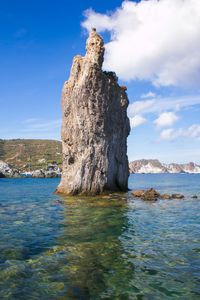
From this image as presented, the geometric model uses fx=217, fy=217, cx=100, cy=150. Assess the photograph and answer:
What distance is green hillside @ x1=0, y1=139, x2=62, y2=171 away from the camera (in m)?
141

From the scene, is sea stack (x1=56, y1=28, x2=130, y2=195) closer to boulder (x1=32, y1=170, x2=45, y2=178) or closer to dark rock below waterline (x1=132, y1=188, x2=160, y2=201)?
dark rock below waterline (x1=132, y1=188, x2=160, y2=201)

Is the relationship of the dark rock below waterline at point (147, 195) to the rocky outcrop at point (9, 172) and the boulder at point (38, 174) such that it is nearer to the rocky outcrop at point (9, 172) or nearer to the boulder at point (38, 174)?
the boulder at point (38, 174)

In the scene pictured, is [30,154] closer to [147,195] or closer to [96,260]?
[147,195]

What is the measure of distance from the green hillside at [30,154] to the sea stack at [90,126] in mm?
111858

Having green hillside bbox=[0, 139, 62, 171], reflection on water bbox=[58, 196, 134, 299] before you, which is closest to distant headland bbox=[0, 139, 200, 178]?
green hillside bbox=[0, 139, 62, 171]

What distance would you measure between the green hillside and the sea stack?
367 ft

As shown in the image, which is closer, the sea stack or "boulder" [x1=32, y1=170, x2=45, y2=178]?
the sea stack

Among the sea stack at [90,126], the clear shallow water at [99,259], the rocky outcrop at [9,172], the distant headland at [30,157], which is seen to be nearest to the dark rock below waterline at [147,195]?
the sea stack at [90,126]

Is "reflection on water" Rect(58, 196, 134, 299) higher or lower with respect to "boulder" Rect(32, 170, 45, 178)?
higher

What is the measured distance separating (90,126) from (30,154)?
13718cm

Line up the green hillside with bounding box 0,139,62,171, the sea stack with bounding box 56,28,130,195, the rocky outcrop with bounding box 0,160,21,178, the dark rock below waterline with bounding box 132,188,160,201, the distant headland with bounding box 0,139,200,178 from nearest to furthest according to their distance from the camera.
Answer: the dark rock below waterline with bounding box 132,188,160,201 < the sea stack with bounding box 56,28,130,195 < the rocky outcrop with bounding box 0,160,21,178 < the distant headland with bounding box 0,139,200,178 < the green hillside with bounding box 0,139,62,171

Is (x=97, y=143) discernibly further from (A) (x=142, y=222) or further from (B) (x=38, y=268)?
(B) (x=38, y=268)

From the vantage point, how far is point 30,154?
156875 millimetres

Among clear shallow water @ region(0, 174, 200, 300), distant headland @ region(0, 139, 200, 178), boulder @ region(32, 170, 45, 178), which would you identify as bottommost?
boulder @ region(32, 170, 45, 178)
